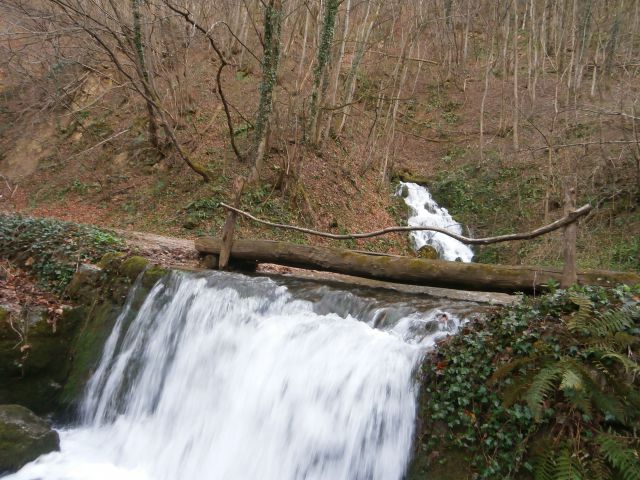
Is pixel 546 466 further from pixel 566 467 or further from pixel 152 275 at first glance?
pixel 152 275

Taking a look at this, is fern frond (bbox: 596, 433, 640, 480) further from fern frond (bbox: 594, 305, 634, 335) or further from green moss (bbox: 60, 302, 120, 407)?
green moss (bbox: 60, 302, 120, 407)

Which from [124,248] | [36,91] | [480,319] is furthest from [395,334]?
[36,91]

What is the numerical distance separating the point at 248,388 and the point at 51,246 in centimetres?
500

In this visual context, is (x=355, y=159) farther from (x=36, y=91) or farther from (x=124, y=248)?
(x=36, y=91)

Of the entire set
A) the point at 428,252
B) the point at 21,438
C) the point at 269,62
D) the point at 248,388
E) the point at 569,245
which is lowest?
the point at 21,438

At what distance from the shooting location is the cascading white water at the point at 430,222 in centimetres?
1636

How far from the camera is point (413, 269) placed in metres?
6.84

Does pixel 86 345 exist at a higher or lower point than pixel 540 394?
lower

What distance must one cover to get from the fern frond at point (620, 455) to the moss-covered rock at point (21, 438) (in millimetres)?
5934

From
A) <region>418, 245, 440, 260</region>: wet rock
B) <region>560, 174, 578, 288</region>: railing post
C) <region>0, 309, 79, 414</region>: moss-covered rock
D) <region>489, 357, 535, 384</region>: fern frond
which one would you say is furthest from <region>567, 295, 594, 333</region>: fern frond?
<region>418, 245, 440, 260</region>: wet rock

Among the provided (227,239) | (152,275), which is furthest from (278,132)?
(152,275)

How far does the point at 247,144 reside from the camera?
16.1m

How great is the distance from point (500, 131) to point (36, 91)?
21051mm

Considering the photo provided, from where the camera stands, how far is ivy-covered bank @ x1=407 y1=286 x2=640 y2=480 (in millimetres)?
3400
